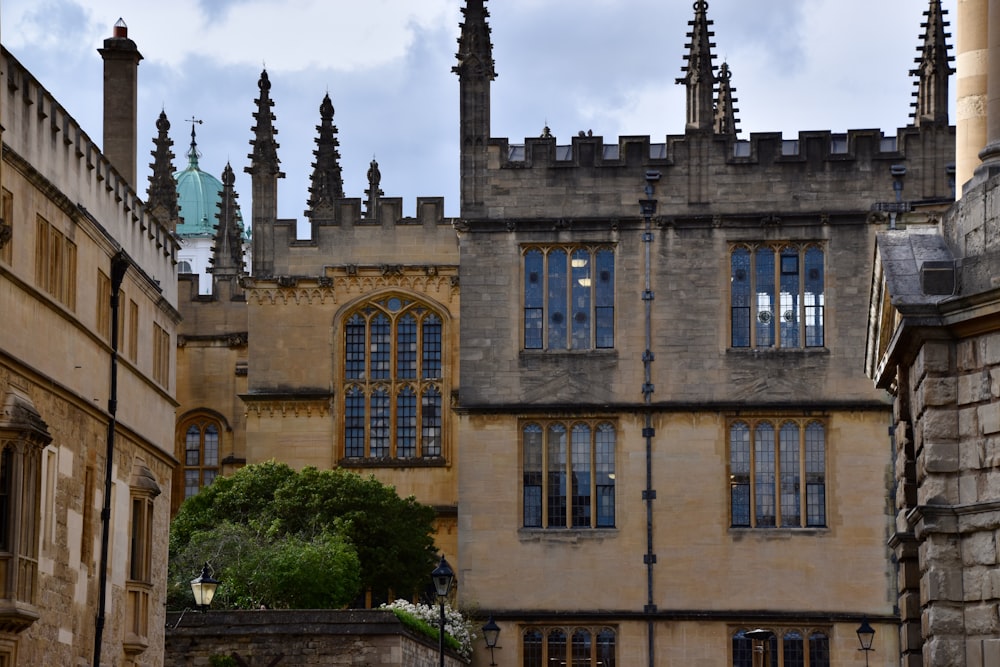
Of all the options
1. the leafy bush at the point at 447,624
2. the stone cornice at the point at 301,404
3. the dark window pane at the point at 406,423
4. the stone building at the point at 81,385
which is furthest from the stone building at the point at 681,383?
the stone building at the point at 81,385

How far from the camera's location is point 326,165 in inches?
2196

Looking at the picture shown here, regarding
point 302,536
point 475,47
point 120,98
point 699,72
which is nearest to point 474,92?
point 475,47

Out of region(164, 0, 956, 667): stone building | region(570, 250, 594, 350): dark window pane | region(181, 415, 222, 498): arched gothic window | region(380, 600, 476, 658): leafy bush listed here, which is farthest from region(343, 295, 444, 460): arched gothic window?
region(380, 600, 476, 658): leafy bush

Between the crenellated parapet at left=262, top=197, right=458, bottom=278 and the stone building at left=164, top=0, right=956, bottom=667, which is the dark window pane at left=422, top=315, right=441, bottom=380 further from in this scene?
the stone building at left=164, top=0, right=956, bottom=667

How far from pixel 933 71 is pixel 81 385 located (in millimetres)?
22183

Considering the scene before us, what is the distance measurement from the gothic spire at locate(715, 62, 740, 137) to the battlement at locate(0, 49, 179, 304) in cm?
2183

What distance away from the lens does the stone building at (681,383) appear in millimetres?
43250

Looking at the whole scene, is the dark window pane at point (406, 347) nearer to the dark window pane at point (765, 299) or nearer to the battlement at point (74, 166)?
the dark window pane at point (765, 299)

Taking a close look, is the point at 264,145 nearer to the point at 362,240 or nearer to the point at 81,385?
the point at 362,240

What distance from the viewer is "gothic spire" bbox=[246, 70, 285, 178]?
170ft

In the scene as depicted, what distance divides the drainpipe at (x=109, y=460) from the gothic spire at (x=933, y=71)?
19.4m

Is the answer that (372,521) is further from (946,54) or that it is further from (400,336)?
(946,54)

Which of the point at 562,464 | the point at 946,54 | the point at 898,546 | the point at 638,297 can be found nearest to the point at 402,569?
the point at 562,464

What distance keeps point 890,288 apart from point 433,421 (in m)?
30.8
